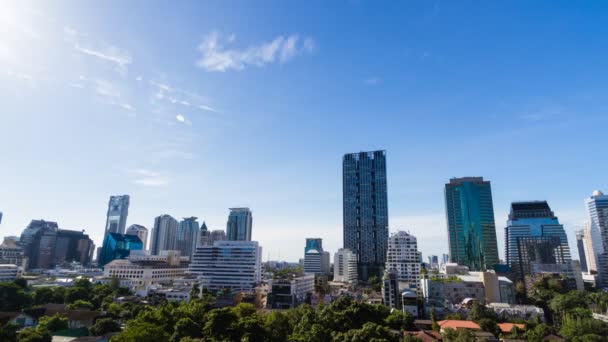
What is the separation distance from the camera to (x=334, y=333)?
33.1m

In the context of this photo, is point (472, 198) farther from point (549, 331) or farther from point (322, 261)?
point (549, 331)

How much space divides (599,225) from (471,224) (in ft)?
135

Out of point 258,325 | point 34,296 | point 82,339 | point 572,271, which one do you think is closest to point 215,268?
point 34,296

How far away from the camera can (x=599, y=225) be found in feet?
388

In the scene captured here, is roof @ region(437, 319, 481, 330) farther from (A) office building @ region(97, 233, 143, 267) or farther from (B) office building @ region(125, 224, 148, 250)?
(B) office building @ region(125, 224, 148, 250)

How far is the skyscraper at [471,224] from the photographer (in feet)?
431

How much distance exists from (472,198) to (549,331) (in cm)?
10314

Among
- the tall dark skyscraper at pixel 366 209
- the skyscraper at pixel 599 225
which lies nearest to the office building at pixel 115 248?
the tall dark skyscraper at pixel 366 209

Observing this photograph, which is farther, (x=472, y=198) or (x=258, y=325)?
(x=472, y=198)

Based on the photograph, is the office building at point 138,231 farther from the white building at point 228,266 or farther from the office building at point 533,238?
the office building at point 533,238

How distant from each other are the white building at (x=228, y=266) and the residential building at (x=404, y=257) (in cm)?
3860

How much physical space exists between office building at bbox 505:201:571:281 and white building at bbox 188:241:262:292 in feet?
256

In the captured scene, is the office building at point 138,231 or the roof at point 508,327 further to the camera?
the office building at point 138,231

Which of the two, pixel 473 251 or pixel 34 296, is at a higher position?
pixel 473 251
